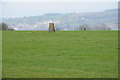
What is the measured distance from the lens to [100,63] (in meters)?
13.2

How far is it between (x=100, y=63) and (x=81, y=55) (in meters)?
2.47

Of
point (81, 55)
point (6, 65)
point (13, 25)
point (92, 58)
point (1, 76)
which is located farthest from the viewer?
point (13, 25)

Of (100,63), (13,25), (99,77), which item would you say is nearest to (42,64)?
(100,63)

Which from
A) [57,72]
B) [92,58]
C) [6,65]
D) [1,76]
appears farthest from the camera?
[92,58]

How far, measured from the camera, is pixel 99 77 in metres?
10.5

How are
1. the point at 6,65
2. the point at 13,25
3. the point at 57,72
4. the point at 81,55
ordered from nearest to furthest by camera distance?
the point at 57,72
the point at 6,65
the point at 81,55
the point at 13,25

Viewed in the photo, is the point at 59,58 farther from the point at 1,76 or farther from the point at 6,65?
the point at 1,76

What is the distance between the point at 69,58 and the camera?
48.3 ft

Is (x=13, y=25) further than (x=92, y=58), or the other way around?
(x=13, y=25)

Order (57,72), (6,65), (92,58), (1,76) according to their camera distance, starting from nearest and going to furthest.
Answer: (1,76), (57,72), (6,65), (92,58)

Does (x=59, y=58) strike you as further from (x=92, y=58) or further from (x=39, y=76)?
(x=39, y=76)

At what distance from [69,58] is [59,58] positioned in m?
0.41

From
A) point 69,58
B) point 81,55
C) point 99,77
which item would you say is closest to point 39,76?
point 99,77

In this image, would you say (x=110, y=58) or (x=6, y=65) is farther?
(x=110, y=58)
